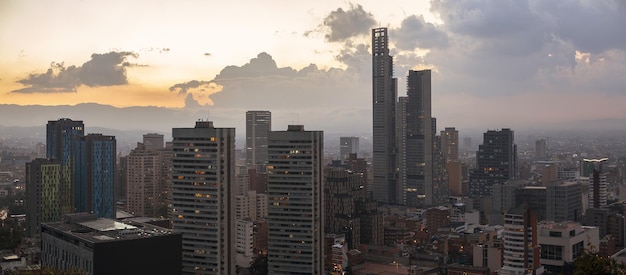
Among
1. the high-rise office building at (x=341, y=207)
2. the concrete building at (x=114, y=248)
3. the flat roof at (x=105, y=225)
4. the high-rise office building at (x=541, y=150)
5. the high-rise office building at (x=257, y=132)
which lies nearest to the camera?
the concrete building at (x=114, y=248)

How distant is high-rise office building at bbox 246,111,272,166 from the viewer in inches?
2425

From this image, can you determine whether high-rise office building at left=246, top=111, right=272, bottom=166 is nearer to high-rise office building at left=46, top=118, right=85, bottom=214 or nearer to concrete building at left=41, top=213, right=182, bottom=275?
high-rise office building at left=46, top=118, right=85, bottom=214

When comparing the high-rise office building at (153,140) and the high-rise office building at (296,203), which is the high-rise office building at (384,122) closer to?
the high-rise office building at (153,140)

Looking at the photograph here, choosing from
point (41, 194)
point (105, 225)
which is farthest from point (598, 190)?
point (41, 194)

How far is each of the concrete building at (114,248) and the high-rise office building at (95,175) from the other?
16.4m

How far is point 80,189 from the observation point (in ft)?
128

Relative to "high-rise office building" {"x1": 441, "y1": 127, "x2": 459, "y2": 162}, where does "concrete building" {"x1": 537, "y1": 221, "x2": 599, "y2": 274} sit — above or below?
below

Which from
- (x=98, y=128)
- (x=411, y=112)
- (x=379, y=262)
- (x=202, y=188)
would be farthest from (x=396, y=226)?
(x=411, y=112)

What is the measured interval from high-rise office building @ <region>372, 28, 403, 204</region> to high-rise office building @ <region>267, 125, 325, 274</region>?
3413 centimetres

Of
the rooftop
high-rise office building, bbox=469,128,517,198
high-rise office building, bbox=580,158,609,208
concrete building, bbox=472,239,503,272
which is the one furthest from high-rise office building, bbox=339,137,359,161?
the rooftop

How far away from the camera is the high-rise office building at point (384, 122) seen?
60.3 metres

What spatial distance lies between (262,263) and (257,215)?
1343 centimetres

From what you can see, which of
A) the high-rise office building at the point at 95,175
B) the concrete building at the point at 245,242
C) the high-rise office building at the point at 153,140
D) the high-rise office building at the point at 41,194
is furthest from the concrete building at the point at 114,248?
the high-rise office building at the point at 153,140

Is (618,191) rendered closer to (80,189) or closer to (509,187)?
(509,187)
